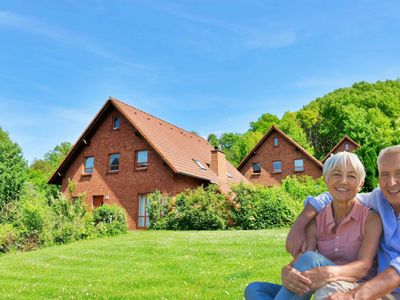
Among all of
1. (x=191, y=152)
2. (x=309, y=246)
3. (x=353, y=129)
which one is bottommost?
(x=309, y=246)

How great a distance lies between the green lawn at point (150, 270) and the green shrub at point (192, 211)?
274 inches

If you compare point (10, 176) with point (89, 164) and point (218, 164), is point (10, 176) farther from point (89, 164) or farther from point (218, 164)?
point (218, 164)

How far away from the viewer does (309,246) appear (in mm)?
3480

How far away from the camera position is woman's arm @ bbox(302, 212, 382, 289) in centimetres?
305

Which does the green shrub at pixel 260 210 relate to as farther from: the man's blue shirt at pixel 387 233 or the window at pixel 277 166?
the man's blue shirt at pixel 387 233

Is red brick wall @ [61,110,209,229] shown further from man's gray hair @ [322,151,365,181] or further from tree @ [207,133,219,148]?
tree @ [207,133,219,148]

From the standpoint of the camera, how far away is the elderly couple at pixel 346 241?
9.98 ft

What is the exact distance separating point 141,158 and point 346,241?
22.8 m

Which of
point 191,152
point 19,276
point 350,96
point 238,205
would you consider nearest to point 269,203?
point 238,205

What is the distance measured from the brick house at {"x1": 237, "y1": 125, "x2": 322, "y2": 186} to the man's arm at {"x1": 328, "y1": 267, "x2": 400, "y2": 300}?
3465cm

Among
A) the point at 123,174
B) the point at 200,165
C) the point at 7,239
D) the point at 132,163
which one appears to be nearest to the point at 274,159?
the point at 200,165

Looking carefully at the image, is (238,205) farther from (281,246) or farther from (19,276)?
(19,276)

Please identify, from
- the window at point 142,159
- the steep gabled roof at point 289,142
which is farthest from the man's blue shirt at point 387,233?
the steep gabled roof at point 289,142

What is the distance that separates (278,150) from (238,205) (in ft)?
58.9
